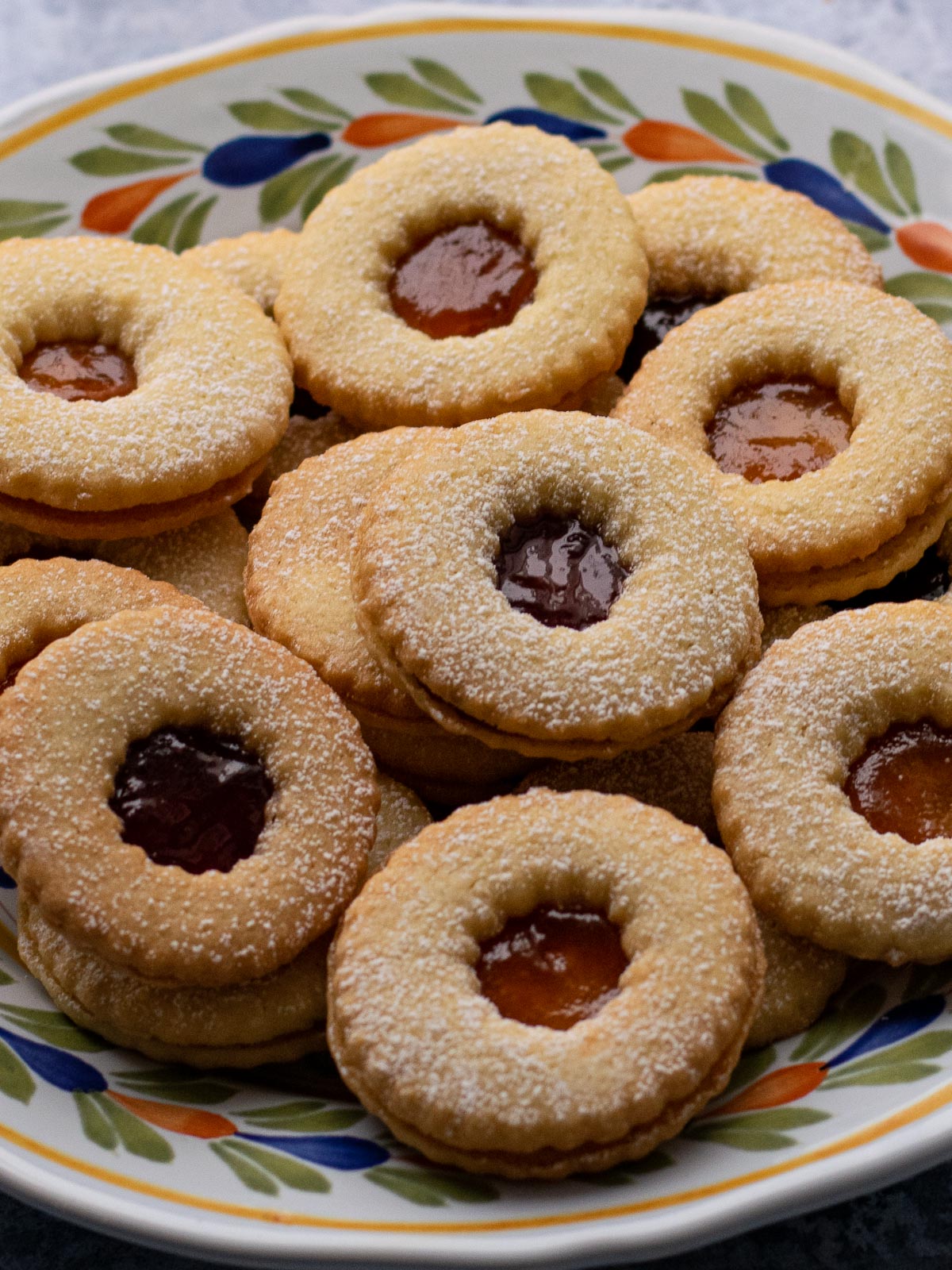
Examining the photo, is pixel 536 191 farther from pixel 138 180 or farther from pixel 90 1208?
pixel 90 1208

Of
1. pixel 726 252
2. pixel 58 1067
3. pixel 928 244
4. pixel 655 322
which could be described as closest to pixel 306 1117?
pixel 58 1067

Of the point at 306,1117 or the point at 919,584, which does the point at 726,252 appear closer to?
the point at 919,584

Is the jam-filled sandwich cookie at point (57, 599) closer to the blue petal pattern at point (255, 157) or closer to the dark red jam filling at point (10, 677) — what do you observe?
the dark red jam filling at point (10, 677)

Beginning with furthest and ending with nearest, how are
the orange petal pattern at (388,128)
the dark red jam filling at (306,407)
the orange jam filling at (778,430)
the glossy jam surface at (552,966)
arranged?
the orange petal pattern at (388,128) → the dark red jam filling at (306,407) → the orange jam filling at (778,430) → the glossy jam surface at (552,966)

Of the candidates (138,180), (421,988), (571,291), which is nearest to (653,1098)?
(421,988)

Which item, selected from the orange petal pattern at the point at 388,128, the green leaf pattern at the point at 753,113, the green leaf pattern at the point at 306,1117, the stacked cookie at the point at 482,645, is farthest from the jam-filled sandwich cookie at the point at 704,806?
the orange petal pattern at the point at 388,128

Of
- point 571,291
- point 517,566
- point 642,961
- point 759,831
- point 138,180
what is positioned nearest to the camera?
point 642,961
